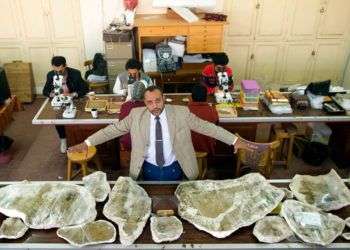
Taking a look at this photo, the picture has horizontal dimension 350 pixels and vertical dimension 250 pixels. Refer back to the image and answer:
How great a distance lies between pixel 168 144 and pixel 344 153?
128 inches

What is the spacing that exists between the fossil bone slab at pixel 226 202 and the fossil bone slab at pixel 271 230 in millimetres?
54

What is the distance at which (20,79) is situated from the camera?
23.8ft

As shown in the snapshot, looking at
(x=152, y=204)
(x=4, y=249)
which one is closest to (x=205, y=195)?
(x=152, y=204)

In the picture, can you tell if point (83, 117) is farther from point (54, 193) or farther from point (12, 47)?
point (12, 47)

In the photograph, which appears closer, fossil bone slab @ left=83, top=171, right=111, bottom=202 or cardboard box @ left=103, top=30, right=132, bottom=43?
fossil bone slab @ left=83, top=171, right=111, bottom=202

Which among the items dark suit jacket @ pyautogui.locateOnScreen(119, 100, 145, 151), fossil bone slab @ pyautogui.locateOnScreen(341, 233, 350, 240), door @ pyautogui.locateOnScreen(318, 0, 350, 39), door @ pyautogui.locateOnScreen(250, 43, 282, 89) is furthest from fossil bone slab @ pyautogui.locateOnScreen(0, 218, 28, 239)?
A: door @ pyautogui.locateOnScreen(318, 0, 350, 39)

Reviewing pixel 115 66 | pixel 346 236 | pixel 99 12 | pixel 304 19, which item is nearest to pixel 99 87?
pixel 115 66

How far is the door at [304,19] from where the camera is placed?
271 inches

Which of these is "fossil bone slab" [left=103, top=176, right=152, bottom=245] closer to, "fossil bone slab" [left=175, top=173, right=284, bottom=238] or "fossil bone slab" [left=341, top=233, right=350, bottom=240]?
"fossil bone slab" [left=175, top=173, right=284, bottom=238]

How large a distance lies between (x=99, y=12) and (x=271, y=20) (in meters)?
3.36

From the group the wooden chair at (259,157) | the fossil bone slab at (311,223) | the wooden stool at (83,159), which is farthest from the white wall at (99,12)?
the fossil bone slab at (311,223)

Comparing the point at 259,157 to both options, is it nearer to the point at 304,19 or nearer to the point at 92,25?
the point at 304,19

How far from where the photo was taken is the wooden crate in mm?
7191

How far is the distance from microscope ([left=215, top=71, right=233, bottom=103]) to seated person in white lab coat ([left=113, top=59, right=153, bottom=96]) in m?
0.99
